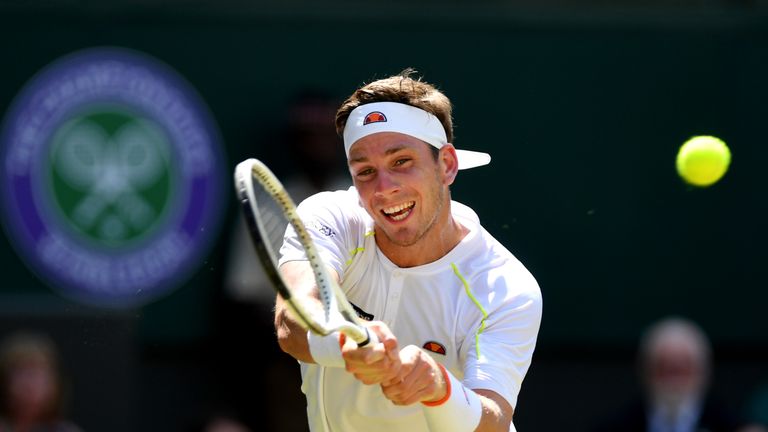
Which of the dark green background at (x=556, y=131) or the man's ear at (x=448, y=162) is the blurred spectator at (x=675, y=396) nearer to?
the dark green background at (x=556, y=131)

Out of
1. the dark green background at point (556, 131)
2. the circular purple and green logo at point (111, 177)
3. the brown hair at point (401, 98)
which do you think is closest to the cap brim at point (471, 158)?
the brown hair at point (401, 98)

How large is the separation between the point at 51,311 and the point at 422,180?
11.2 ft

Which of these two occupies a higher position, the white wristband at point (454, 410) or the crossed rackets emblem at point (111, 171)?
the crossed rackets emblem at point (111, 171)

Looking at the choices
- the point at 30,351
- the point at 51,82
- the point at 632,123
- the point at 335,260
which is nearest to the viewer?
Result: the point at 335,260

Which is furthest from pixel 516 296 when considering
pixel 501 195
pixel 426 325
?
pixel 501 195

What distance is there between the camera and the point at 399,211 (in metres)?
4.43

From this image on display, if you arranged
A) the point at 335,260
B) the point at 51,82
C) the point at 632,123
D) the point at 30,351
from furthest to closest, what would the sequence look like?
the point at 632,123
the point at 51,82
the point at 30,351
the point at 335,260

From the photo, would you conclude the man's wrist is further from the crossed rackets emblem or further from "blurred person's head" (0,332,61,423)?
the crossed rackets emblem

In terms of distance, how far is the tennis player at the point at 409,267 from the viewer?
438cm

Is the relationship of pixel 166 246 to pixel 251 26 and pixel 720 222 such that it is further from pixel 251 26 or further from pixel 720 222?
Answer: pixel 720 222

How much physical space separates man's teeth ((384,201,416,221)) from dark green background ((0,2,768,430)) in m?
3.64

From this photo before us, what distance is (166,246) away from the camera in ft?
26.8

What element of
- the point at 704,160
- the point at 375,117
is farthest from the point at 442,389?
the point at 704,160

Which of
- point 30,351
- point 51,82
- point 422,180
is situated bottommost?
point 30,351
